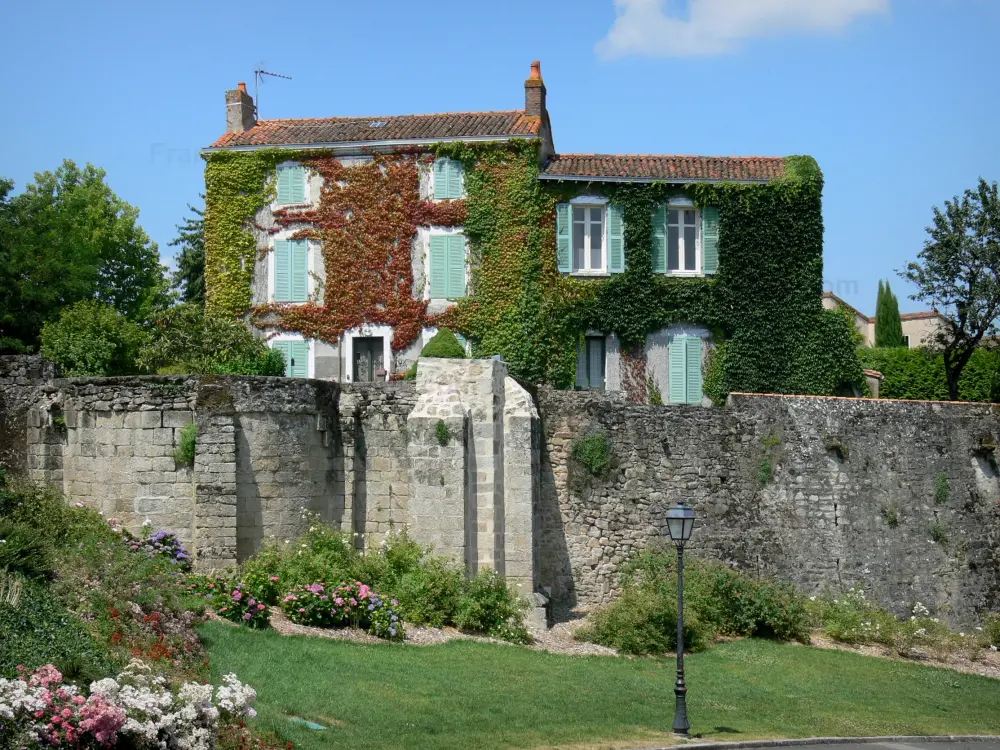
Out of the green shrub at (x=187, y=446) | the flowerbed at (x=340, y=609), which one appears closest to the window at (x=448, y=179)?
the green shrub at (x=187, y=446)

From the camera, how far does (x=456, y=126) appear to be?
31.5 m

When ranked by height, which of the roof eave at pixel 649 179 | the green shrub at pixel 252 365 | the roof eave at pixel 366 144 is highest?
the roof eave at pixel 366 144

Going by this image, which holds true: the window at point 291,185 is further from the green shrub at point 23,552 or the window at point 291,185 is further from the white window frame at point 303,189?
the green shrub at point 23,552

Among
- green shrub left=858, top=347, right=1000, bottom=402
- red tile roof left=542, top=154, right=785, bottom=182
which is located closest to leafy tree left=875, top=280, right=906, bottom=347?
green shrub left=858, top=347, right=1000, bottom=402

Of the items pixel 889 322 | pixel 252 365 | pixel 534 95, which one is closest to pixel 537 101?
pixel 534 95

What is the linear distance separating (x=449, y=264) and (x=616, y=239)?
4.26 m

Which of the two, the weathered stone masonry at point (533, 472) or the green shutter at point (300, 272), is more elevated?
the green shutter at point (300, 272)

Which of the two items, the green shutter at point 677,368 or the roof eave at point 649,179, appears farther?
the green shutter at point 677,368

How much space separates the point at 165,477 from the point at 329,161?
14293 millimetres

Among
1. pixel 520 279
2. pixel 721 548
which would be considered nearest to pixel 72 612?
pixel 721 548

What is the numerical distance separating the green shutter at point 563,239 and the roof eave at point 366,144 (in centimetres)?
199

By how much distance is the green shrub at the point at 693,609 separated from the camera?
19734 millimetres

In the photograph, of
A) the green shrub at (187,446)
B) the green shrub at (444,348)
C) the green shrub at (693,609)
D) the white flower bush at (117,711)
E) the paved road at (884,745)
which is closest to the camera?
the white flower bush at (117,711)

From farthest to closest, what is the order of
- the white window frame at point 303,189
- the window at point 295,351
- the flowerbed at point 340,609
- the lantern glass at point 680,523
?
the white window frame at point 303,189 → the window at point 295,351 → the flowerbed at point 340,609 → the lantern glass at point 680,523
